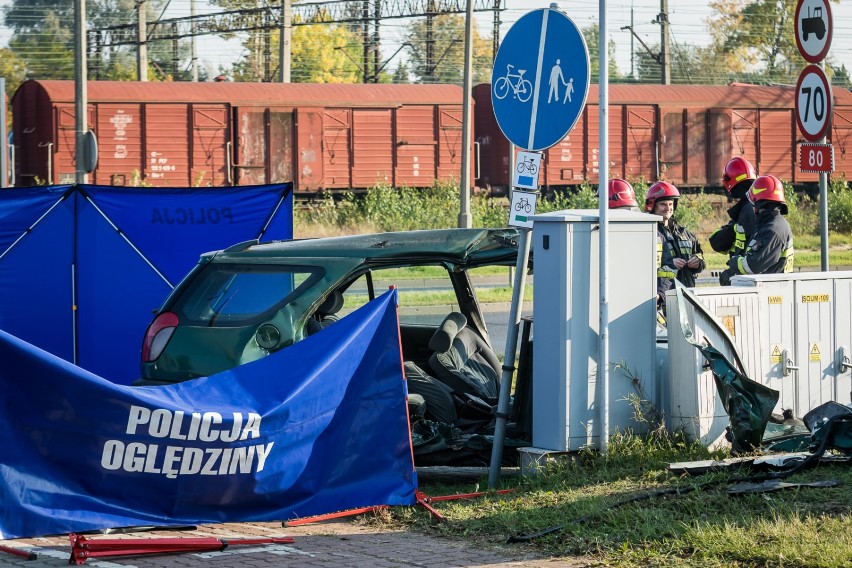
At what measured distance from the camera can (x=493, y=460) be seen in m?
6.94

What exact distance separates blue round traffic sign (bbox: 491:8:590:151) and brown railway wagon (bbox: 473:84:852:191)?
27955 mm

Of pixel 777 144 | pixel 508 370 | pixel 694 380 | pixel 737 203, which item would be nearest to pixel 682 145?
pixel 777 144

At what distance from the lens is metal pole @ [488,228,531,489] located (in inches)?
273

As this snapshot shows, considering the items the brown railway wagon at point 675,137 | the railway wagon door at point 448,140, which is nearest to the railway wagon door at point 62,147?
the railway wagon door at point 448,140

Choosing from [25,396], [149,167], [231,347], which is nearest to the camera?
[25,396]

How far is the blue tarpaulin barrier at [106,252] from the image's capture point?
414 inches

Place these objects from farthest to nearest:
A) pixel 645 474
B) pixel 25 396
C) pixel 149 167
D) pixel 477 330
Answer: pixel 149 167 → pixel 477 330 → pixel 645 474 → pixel 25 396

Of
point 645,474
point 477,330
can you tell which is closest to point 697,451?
point 645,474

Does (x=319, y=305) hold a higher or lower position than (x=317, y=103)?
lower

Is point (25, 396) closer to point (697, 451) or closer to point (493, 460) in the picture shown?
point (493, 460)

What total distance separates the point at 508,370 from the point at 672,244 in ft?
11.0

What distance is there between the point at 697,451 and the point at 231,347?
2.72 metres

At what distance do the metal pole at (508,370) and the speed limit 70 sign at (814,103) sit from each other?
318 cm

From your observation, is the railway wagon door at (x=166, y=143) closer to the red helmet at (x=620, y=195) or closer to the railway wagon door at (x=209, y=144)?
the railway wagon door at (x=209, y=144)
